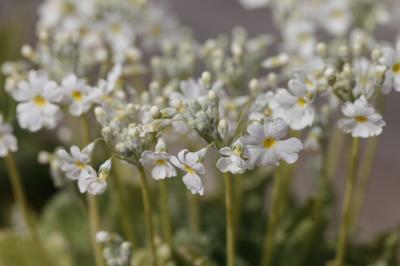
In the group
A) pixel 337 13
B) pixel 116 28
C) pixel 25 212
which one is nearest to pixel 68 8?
pixel 116 28

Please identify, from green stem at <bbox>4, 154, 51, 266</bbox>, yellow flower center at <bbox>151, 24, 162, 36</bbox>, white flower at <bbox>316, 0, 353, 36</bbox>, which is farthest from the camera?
yellow flower center at <bbox>151, 24, 162, 36</bbox>

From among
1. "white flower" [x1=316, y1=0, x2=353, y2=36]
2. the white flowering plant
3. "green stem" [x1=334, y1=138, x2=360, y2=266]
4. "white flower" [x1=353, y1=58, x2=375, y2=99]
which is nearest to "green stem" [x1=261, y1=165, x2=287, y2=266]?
the white flowering plant

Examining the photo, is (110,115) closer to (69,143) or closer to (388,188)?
(69,143)

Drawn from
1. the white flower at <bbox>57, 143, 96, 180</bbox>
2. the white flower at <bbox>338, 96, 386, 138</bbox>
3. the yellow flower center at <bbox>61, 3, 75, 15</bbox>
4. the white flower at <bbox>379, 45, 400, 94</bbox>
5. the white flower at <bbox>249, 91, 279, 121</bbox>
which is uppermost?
the yellow flower center at <bbox>61, 3, 75, 15</bbox>

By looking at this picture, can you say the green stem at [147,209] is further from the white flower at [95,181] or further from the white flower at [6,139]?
→ the white flower at [6,139]

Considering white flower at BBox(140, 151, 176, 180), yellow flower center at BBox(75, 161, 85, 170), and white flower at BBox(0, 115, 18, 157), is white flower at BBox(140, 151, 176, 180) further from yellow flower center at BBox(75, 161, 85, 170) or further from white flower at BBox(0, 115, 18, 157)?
white flower at BBox(0, 115, 18, 157)
